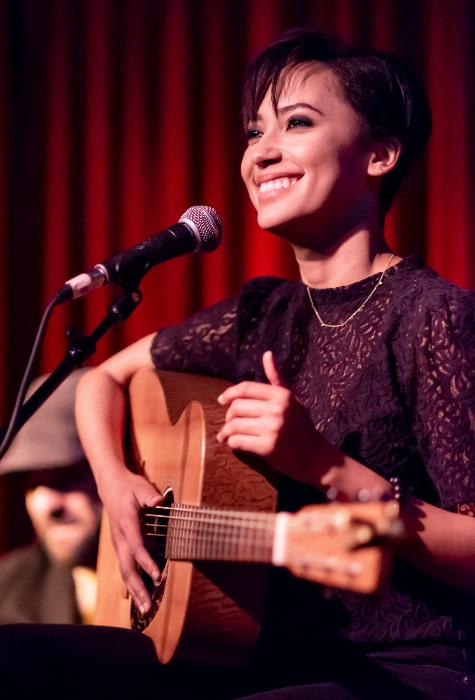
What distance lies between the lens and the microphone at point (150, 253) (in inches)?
54.1

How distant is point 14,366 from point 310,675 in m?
1.83

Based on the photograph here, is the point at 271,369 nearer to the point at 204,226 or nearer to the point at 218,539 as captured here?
the point at 218,539

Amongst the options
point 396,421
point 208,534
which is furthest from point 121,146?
point 208,534

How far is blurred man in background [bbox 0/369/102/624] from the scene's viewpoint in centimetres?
241

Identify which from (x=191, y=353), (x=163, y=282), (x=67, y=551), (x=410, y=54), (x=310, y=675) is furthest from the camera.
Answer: (x=163, y=282)

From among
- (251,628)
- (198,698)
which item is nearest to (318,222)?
(251,628)

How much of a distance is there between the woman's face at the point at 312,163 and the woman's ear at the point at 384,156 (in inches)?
0.6

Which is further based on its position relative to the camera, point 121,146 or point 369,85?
point 121,146

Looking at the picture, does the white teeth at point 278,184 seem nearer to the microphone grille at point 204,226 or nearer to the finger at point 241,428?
the microphone grille at point 204,226

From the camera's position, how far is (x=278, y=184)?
5.69 ft

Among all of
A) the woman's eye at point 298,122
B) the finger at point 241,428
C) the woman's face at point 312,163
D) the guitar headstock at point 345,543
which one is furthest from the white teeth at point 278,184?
the guitar headstock at point 345,543

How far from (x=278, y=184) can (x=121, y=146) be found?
1399 mm

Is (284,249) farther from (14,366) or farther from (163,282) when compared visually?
(14,366)

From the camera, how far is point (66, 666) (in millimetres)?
1501
